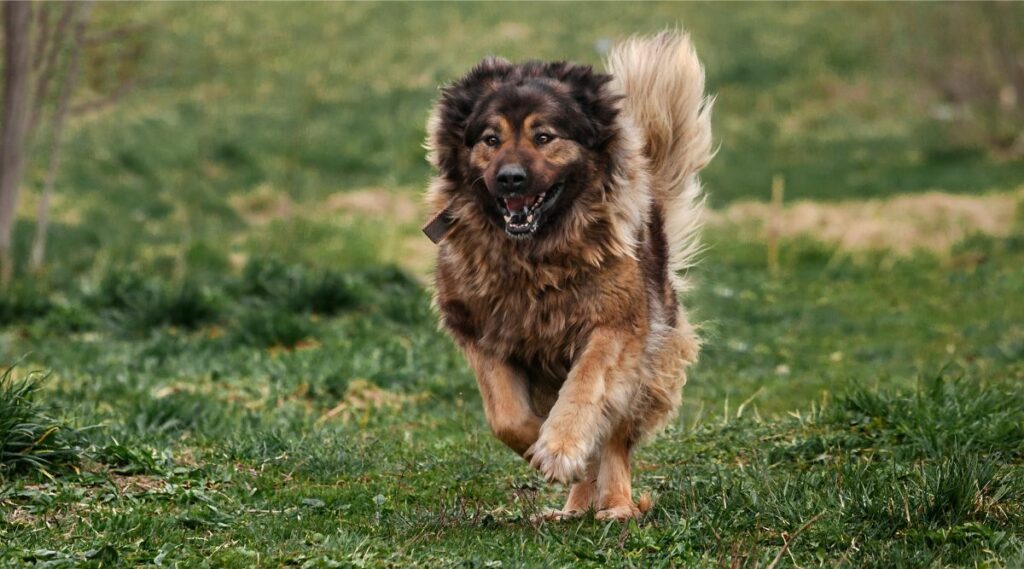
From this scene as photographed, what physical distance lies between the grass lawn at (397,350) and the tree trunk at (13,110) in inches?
32.3

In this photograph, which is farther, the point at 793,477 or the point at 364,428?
the point at 364,428

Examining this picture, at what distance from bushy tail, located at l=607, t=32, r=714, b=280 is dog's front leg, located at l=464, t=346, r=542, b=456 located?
1.35m

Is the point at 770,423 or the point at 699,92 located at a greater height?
the point at 699,92

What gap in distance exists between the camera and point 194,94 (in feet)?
78.6

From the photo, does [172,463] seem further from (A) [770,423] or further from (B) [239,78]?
Result: (B) [239,78]

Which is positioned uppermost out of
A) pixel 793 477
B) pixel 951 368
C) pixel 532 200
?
pixel 532 200

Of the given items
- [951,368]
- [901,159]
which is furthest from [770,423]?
[901,159]

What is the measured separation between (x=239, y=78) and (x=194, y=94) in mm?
971

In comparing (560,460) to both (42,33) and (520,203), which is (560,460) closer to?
(520,203)

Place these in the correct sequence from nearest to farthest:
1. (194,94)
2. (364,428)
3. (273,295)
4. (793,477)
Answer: (793,477) → (364,428) → (273,295) → (194,94)

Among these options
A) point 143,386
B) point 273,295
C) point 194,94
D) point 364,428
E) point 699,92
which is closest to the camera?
point 699,92

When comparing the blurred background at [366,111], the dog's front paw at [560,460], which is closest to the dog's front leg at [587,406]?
the dog's front paw at [560,460]

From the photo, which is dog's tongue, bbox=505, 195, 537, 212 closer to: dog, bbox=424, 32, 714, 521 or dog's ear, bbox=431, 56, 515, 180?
dog, bbox=424, 32, 714, 521

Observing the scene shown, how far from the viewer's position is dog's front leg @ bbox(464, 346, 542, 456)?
5496 mm
